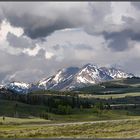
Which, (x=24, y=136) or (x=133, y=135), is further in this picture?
(x=24, y=136)

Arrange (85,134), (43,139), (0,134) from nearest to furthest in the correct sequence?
(43,139) → (85,134) → (0,134)

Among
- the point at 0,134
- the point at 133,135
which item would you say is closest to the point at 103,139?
the point at 133,135

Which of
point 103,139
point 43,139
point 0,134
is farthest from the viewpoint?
point 0,134

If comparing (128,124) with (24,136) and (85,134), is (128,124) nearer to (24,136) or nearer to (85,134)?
(85,134)

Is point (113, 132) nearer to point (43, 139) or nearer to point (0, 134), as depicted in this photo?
point (43, 139)

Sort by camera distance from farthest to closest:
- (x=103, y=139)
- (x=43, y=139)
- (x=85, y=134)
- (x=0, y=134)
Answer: (x=0, y=134) < (x=85, y=134) < (x=43, y=139) < (x=103, y=139)

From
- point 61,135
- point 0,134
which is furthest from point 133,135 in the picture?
point 0,134

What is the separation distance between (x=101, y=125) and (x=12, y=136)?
36.8m

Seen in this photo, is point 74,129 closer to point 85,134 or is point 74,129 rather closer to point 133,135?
point 85,134

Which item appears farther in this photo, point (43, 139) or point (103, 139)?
point (43, 139)

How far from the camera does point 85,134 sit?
157250 millimetres

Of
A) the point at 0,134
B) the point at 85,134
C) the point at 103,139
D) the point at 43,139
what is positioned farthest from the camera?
the point at 0,134

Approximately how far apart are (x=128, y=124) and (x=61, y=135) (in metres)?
34.3

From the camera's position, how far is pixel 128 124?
18000 centimetres
